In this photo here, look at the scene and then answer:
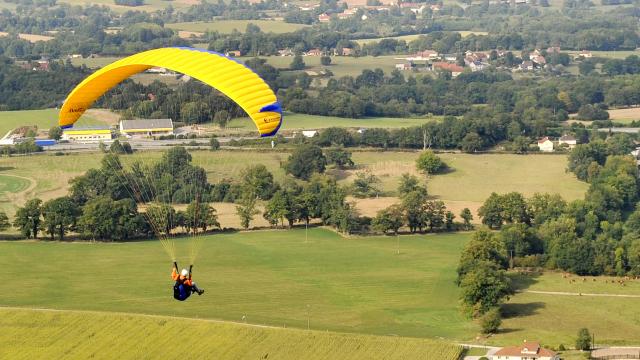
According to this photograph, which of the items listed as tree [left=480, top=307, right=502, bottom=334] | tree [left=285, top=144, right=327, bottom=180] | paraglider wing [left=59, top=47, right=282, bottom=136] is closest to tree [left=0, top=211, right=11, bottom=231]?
tree [left=285, top=144, right=327, bottom=180]

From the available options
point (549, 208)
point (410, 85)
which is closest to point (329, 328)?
point (549, 208)

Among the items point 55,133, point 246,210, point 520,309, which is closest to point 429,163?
point 246,210

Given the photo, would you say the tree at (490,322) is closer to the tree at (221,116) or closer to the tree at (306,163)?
the tree at (221,116)

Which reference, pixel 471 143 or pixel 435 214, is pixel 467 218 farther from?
pixel 471 143

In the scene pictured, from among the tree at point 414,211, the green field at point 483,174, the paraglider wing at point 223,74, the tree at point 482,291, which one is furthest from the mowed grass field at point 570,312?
the green field at point 483,174

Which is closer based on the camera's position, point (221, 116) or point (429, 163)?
point (221, 116)

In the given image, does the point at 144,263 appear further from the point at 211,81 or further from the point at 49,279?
the point at 211,81
